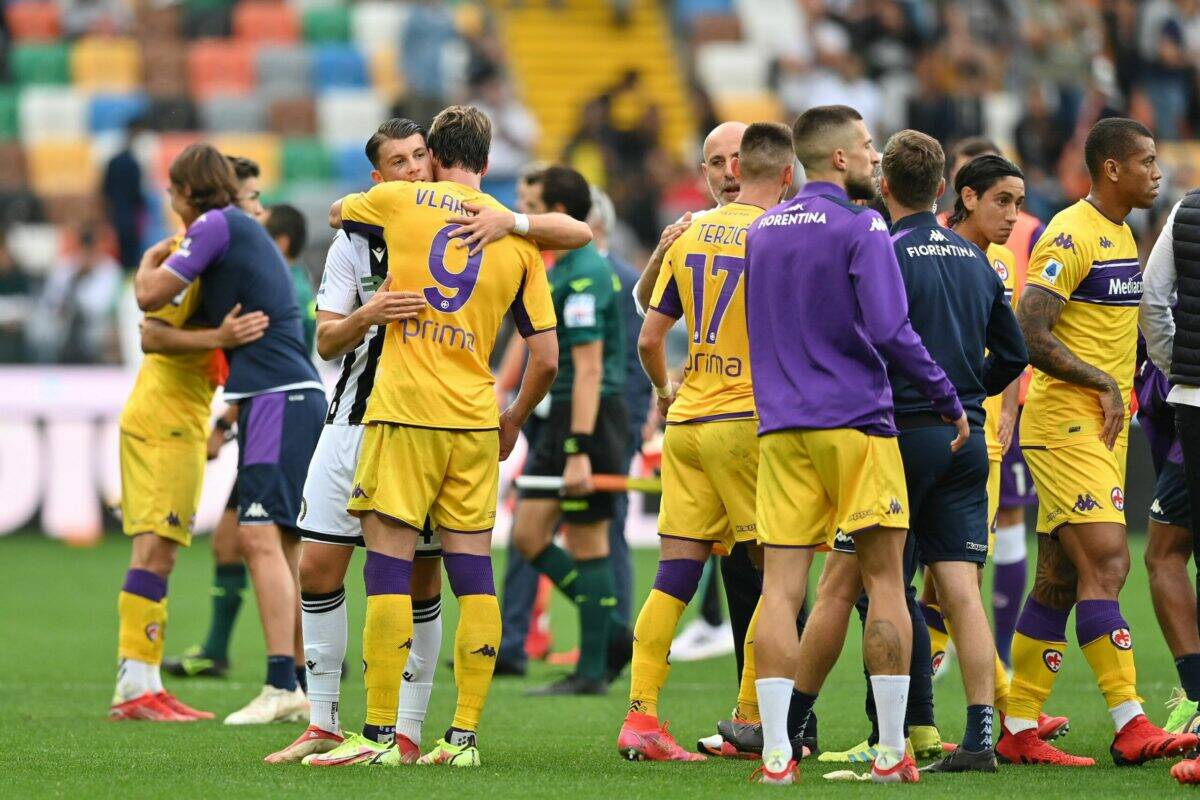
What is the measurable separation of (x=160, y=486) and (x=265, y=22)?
1643 cm

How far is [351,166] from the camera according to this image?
22.2 metres

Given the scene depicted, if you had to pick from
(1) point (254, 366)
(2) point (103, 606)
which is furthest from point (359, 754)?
(2) point (103, 606)

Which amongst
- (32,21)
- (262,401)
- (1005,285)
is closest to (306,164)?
(32,21)

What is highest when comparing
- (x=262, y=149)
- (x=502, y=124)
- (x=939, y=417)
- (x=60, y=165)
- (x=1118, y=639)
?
(x=502, y=124)

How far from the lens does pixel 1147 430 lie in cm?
820

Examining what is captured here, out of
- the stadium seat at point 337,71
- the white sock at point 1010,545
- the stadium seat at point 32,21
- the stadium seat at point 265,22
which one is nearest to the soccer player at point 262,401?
the white sock at point 1010,545

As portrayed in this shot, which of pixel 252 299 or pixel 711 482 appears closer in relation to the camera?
pixel 711 482

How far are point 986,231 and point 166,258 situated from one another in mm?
3699

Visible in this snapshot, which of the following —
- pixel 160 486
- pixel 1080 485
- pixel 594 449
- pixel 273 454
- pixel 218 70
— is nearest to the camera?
pixel 1080 485

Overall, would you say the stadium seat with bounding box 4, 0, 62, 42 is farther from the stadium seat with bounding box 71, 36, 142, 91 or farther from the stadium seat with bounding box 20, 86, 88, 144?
the stadium seat with bounding box 20, 86, 88, 144

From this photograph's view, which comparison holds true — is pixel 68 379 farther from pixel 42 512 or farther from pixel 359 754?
pixel 359 754

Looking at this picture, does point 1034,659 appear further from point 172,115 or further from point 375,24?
point 375,24

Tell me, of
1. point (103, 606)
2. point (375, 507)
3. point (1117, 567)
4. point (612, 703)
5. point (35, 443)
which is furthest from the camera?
point (35, 443)

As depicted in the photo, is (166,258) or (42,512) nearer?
(166,258)
